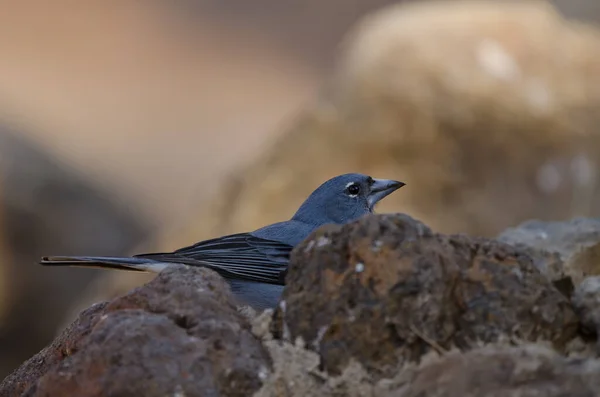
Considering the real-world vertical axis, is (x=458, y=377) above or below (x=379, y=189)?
below

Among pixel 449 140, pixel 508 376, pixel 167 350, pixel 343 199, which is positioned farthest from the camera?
pixel 449 140

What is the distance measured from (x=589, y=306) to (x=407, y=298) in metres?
0.60

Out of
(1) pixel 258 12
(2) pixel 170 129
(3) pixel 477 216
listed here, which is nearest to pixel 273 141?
(3) pixel 477 216

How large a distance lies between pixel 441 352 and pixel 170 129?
15618 mm

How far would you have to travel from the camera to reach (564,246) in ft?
14.8

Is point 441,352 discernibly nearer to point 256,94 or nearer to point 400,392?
point 400,392

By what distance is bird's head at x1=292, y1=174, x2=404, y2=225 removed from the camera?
5.68 m

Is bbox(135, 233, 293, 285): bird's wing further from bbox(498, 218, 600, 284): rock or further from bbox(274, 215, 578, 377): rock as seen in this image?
bbox(274, 215, 578, 377): rock

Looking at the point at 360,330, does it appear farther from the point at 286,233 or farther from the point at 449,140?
the point at 449,140

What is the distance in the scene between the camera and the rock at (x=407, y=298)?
2818mm

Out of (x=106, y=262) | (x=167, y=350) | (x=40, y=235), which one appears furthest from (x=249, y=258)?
(x=40, y=235)

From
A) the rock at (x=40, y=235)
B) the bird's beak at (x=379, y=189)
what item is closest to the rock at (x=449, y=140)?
the rock at (x=40, y=235)

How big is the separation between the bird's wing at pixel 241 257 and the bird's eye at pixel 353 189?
3.10 ft

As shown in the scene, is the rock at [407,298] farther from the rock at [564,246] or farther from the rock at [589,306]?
the rock at [564,246]
